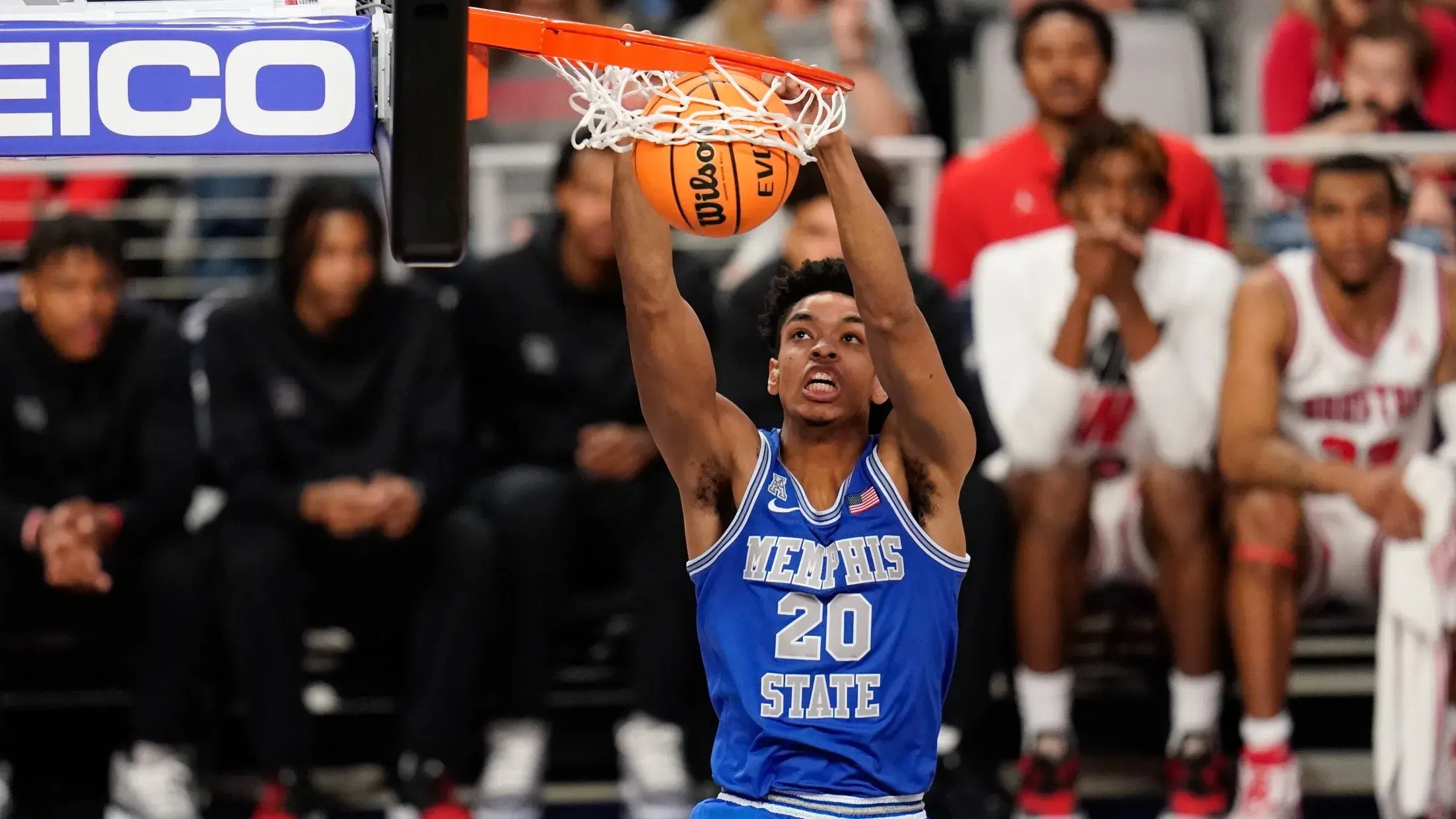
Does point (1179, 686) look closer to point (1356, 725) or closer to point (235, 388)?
point (1356, 725)

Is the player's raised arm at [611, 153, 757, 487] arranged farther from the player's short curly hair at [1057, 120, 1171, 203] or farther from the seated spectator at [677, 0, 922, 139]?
the seated spectator at [677, 0, 922, 139]

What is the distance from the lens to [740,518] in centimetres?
429

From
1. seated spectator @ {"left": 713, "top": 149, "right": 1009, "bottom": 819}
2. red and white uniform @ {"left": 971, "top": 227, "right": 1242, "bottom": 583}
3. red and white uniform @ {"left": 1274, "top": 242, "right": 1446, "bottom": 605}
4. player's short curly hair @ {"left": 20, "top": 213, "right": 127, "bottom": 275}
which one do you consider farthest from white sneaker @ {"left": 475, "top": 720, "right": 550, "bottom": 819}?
red and white uniform @ {"left": 1274, "top": 242, "right": 1446, "bottom": 605}

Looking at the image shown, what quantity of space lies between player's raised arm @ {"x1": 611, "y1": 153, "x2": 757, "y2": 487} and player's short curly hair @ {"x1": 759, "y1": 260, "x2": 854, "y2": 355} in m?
0.25

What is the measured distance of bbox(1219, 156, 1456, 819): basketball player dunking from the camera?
6.05 meters

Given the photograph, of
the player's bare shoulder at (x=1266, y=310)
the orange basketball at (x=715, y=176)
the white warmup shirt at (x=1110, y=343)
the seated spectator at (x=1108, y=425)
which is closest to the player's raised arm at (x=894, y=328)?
the orange basketball at (x=715, y=176)

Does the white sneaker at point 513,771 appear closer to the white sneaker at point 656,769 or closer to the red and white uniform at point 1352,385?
the white sneaker at point 656,769

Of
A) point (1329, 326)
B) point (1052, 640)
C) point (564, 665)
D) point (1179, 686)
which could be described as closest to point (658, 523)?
point (564, 665)

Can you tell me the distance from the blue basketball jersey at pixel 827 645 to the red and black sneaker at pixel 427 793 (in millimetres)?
1949

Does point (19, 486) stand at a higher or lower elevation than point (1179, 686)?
higher

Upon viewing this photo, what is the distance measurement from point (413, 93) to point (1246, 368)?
364 cm

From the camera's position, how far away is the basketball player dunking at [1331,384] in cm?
605

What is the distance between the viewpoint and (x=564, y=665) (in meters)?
6.67

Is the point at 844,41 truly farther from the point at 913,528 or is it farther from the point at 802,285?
the point at 913,528
